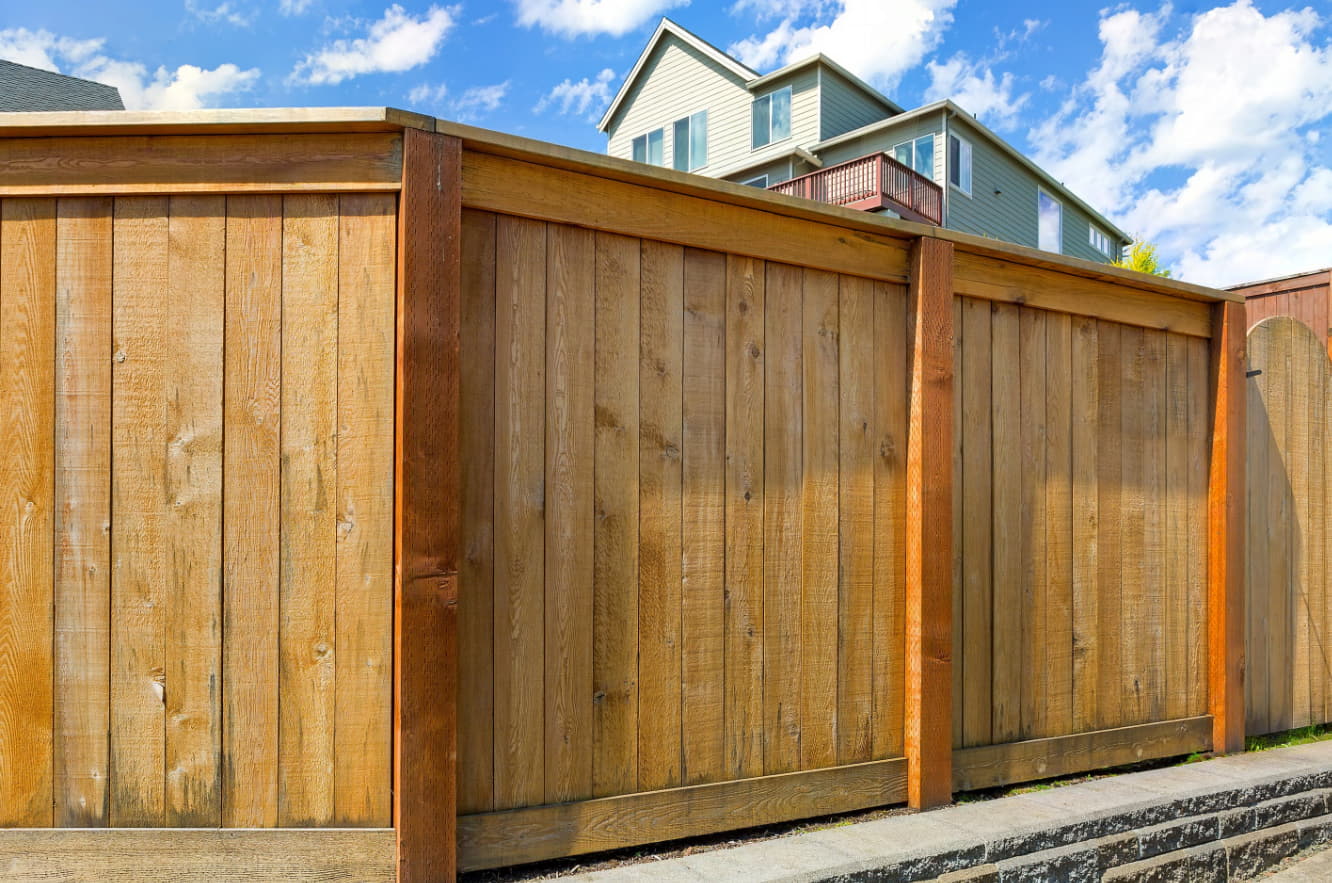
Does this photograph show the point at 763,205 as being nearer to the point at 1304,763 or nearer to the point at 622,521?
the point at 622,521

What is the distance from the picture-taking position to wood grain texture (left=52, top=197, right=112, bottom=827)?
2.38m

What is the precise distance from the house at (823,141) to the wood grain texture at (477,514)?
1297 centimetres

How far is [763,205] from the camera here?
→ 3014 mm

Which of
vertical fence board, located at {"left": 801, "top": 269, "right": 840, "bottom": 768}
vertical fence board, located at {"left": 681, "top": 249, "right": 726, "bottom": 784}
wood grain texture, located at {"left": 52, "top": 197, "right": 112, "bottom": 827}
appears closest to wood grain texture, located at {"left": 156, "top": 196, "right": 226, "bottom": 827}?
wood grain texture, located at {"left": 52, "top": 197, "right": 112, "bottom": 827}

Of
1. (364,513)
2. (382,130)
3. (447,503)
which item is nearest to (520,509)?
(447,503)

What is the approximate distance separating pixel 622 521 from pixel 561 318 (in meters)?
0.63

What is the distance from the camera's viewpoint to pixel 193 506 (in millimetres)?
2430

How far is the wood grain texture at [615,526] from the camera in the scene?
2.76 metres

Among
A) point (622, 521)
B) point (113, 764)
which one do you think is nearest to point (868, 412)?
point (622, 521)

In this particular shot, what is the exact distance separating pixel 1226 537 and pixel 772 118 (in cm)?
1525

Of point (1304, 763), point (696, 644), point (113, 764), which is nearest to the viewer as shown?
point (113, 764)

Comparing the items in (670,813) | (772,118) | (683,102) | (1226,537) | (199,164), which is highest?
(683,102)

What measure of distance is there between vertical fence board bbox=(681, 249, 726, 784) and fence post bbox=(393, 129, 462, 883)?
76cm

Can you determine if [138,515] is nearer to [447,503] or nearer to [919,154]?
[447,503]
